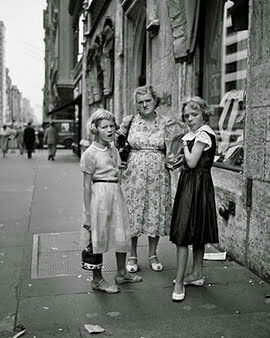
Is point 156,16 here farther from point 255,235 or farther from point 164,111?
point 255,235

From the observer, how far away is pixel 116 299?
426 cm

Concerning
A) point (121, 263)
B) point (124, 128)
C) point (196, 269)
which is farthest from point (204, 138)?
point (121, 263)

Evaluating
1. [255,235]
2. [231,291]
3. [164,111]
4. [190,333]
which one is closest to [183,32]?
[164,111]

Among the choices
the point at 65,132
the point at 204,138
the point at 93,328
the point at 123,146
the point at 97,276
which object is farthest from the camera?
the point at 65,132

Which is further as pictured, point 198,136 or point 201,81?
point 201,81

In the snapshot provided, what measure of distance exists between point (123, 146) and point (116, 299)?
5.16 feet

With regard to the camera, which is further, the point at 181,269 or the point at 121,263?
the point at 121,263

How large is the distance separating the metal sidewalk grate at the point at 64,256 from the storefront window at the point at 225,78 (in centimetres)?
141

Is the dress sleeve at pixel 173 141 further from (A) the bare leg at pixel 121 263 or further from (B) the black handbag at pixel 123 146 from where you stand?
(A) the bare leg at pixel 121 263

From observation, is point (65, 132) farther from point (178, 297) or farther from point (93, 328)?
point (93, 328)

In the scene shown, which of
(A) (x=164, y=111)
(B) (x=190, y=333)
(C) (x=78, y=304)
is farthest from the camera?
(A) (x=164, y=111)

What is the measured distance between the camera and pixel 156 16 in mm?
9039

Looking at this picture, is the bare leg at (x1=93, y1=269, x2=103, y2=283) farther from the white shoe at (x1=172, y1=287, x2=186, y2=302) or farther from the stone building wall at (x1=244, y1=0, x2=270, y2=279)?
the stone building wall at (x1=244, y1=0, x2=270, y2=279)

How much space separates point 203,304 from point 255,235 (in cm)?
111
